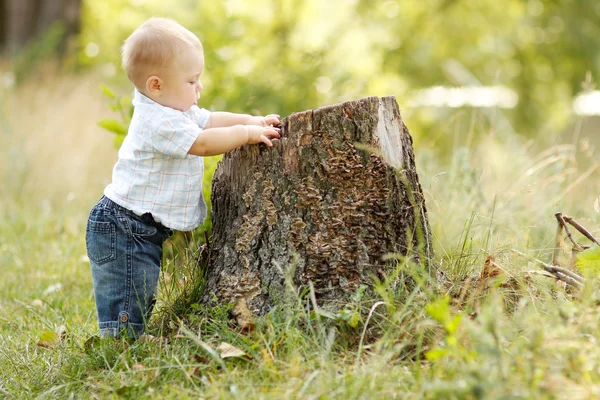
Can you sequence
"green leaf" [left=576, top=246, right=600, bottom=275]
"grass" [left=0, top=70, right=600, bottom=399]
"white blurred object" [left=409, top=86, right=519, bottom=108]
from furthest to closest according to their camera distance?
"white blurred object" [left=409, top=86, right=519, bottom=108] → "green leaf" [left=576, top=246, right=600, bottom=275] → "grass" [left=0, top=70, right=600, bottom=399]

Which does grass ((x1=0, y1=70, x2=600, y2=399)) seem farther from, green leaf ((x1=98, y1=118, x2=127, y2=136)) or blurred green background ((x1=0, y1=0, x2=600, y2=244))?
blurred green background ((x1=0, y1=0, x2=600, y2=244))

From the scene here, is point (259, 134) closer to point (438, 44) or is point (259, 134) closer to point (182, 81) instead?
point (182, 81)

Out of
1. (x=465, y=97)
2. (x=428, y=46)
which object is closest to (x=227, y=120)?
(x=465, y=97)

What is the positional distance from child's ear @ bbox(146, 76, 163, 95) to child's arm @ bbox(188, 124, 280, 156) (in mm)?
255

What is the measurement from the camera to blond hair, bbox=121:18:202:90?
2.39m

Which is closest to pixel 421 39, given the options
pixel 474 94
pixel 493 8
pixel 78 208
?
pixel 493 8

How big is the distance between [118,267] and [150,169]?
1.36 ft

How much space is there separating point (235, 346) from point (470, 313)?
2.78ft

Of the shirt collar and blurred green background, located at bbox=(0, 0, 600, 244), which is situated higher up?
blurred green background, located at bbox=(0, 0, 600, 244)

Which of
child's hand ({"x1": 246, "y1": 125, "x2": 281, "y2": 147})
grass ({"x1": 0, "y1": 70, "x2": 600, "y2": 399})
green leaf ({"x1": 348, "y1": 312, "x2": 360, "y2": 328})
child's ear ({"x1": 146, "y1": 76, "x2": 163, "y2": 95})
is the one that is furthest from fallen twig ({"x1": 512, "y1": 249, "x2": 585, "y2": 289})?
child's ear ({"x1": 146, "y1": 76, "x2": 163, "y2": 95})

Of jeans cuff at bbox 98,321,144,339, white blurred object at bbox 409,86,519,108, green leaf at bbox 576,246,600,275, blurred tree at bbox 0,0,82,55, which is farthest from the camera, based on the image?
blurred tree at bbox 0,0,82,55

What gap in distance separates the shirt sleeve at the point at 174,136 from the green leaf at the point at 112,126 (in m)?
1.01

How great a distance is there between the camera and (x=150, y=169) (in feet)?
8.29

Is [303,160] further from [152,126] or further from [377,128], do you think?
[152,126]
